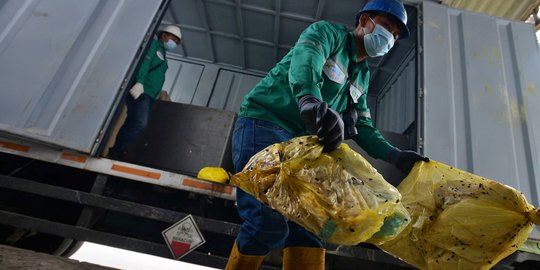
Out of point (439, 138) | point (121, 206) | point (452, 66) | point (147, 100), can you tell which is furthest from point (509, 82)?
point (147, 100)

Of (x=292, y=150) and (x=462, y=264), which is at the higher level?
(x=292, y=150)

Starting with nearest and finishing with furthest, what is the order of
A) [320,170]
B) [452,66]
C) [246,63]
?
[320,170]
[452,66]
[246,63]

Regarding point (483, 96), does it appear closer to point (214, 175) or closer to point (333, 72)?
point (333, 72)

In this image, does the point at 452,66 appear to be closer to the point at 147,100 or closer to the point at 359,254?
the point at 359,254

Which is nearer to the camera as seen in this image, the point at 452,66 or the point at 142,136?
the point at 452,66

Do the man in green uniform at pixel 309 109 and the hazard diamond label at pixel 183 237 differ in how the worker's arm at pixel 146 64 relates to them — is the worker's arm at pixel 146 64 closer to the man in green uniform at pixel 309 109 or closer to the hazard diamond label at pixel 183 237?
the hazard diamond label at pixel 183 237

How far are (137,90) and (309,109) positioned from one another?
3007mm

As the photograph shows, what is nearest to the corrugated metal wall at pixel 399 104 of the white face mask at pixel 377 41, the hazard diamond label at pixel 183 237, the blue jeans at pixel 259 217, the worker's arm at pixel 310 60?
the white face mask at pixel 377 41

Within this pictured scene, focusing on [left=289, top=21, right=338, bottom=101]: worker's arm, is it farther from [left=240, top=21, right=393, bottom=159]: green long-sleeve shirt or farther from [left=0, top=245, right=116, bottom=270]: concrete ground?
[left=0, top=245, right=116, bottom=270]: concrete ground

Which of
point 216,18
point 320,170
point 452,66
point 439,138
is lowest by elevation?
point 320,170

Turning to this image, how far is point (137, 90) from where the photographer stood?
3576 mm

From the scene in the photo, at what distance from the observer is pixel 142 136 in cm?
367

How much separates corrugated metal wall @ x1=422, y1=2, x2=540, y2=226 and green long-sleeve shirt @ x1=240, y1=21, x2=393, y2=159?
1.19 m

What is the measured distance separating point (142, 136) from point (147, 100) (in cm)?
47
